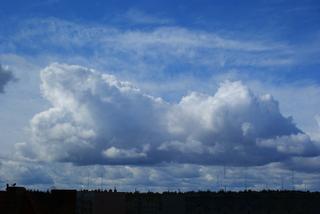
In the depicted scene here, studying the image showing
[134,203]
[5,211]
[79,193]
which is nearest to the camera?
[5,211]

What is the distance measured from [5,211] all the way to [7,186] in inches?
75.4

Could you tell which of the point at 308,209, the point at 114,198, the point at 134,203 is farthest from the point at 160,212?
the point at 308,209

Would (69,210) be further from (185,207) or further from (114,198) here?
(185,207)

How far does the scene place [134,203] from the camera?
2662 inches

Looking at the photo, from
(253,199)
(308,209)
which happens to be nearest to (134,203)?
(253,199)

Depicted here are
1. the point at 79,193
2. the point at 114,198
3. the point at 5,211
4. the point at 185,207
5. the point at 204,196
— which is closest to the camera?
the point at 5,211

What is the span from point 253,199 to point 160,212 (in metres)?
25.0

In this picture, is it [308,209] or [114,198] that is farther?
[308,209]

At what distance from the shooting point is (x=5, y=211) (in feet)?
144

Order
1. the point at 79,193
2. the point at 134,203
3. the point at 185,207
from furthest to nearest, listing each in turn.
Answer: the point at 185,207 → the point at 134,203 → the point at 79,193

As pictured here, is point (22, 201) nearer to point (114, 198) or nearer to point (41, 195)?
point (41, 195)

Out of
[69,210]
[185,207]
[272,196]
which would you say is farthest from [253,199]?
[69,210]

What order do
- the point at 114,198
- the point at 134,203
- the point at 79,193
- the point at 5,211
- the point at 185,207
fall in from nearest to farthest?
the point at 5,211, the point at 79,193, the point at 114,198, the point at 134,203, the point at 185,207

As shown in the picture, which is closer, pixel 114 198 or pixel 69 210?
pixel 69 210
